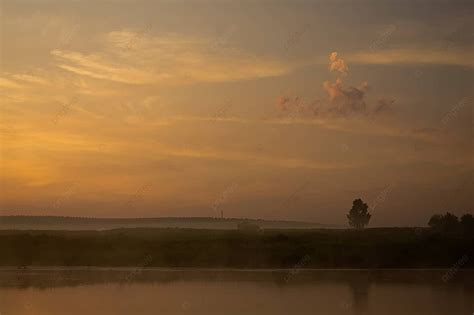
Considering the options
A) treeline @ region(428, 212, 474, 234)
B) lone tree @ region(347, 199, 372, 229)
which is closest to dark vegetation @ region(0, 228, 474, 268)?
treeline @ region(428, 212, 474, 234)

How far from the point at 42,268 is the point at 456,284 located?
16505 mm

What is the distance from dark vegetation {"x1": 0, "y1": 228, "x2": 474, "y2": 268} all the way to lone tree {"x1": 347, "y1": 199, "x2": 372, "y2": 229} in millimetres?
40927

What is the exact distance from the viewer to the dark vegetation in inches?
1373

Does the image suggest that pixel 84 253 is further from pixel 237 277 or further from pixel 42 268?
pixel 237 277

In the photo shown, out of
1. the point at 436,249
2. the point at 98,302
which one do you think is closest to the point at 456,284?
the point at 436,249

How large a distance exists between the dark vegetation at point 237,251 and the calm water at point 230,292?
8.94ft

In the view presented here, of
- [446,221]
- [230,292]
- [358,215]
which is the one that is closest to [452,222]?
[446,221]

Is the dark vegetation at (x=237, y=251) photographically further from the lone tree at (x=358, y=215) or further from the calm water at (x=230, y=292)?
the lone tree at (x=358, y=215)

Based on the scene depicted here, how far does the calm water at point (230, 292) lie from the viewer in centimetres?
1930

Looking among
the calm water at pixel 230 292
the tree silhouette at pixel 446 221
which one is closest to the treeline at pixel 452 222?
the tree silhouette at pixel 446 221

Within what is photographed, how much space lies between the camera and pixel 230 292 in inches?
902

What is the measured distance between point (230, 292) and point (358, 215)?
189 feet

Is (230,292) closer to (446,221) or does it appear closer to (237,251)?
(237,251)

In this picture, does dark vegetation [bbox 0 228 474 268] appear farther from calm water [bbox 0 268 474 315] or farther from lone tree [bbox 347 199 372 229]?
lone tree [bbox 347 199 372 229]
